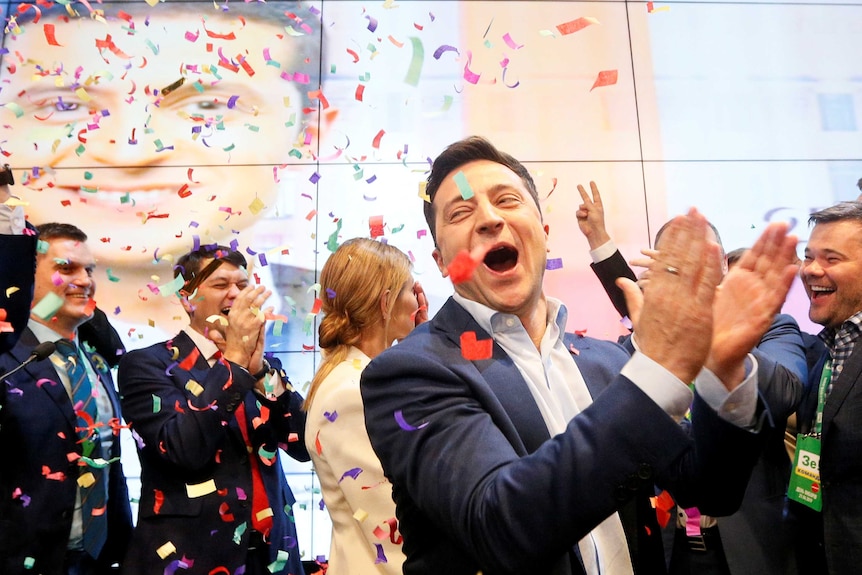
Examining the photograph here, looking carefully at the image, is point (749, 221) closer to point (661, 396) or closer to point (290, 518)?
point (290, 518)

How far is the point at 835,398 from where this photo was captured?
209 cm

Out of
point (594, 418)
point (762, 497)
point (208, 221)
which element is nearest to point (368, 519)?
point (594, 418)

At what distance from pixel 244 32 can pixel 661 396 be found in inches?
142

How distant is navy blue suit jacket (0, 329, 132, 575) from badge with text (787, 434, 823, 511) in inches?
94.3

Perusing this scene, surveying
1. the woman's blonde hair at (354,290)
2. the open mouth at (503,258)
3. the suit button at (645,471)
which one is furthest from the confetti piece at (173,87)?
the suit button at (645,471)

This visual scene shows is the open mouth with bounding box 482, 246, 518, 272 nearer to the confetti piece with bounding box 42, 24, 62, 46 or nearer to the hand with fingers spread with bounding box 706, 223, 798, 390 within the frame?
the hand with fingers spread with bounding box 706, 223, 798, 390

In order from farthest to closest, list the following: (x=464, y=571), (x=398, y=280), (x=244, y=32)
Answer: (x=244, y=32)
(x=398, y=280)
(x=464, y=571)

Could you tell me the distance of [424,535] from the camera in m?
1.14

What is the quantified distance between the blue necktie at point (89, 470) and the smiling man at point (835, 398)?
2.41m

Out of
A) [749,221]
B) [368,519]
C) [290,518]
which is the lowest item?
[290,518]

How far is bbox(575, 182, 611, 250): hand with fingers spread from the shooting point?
231 centimetres

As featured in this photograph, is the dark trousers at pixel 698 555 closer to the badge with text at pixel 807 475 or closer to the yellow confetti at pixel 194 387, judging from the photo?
the badge with text at pixel 807 475

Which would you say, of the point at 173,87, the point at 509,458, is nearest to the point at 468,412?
the point at 509,458

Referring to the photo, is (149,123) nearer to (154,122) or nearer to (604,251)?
(154,122)
